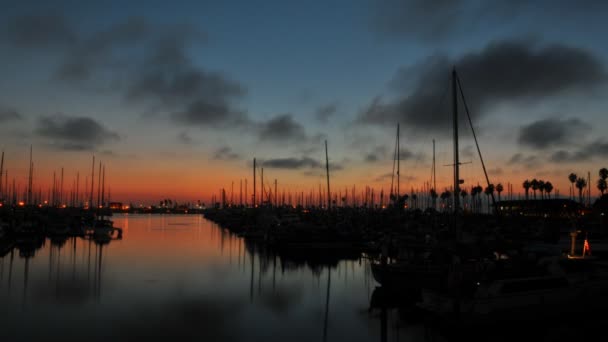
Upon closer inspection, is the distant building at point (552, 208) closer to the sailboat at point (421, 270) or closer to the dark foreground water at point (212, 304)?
the dark foreground water at point (212, 304)

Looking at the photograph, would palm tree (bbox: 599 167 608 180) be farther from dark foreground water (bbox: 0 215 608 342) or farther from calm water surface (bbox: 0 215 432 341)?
calm water surface (bbox: 0 215 432 341)

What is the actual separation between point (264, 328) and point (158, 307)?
24.2ft

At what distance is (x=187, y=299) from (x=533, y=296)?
65.2 ft

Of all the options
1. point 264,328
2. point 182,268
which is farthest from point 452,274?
point 182,268

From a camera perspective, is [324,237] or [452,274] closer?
[452,274]

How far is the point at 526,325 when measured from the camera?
1875cm

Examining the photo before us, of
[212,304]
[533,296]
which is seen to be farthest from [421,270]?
[212,304]

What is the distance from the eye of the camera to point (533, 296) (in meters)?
19.0

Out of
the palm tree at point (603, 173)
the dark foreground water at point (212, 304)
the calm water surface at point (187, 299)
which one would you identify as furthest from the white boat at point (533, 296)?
the palm tree at point (603, 173)

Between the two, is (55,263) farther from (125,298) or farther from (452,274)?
(452,274)

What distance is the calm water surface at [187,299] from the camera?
21.0 metres

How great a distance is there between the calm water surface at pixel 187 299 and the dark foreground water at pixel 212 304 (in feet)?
0.19

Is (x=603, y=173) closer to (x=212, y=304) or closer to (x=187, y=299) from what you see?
(x=212, y=304)

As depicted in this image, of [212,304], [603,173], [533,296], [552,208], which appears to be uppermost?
[603,173]
